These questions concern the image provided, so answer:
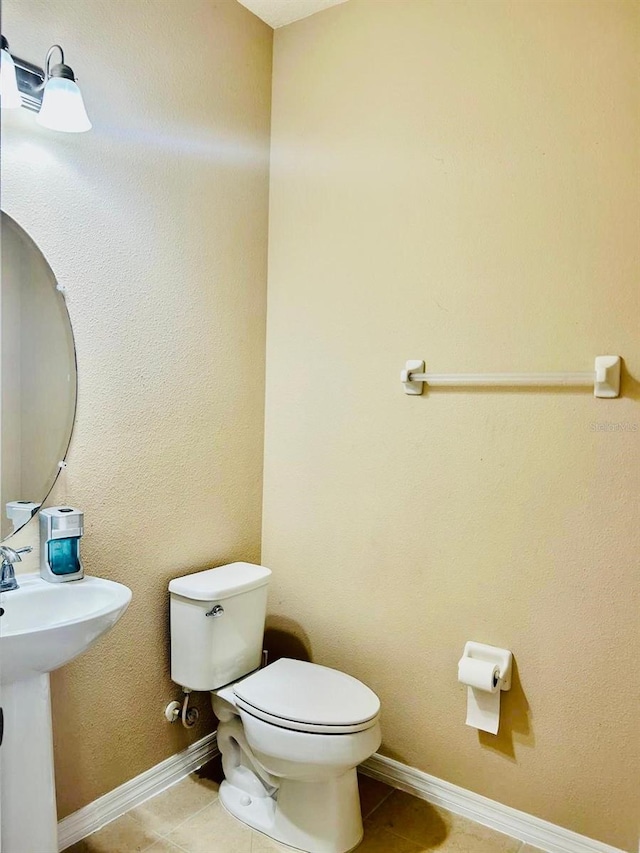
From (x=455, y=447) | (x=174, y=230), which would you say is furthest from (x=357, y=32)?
(x=455, y=447)

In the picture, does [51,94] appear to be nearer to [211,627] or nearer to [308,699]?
[211,627]

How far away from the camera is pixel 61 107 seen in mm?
1514

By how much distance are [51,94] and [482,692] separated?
1.95 metres

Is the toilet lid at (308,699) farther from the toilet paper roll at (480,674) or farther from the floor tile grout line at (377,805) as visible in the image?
the floor tile grout line at (377,805)

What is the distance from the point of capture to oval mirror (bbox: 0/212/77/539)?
1.50m

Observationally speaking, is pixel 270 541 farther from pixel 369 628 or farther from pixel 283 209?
pixel 283 209

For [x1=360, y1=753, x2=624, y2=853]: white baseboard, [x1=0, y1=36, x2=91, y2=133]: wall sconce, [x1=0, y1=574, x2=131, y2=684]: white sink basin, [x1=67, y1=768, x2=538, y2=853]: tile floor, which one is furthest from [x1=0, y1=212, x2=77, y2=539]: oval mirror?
[x1=360, y1=753, x2=624, y2=853]: white baseboard

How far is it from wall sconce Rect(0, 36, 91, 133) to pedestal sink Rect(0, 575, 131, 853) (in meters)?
1.15

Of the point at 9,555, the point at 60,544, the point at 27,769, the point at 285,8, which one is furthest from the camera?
the point at 285,8

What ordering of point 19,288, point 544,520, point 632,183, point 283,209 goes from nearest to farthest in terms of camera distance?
1. point 19,288
2. point 632,183
3. point 544,520
4. point 283,209

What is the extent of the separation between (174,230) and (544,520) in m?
1.42

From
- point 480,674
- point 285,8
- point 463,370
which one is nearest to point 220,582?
point 480,674

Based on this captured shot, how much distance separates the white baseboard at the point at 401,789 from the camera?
1.73 m

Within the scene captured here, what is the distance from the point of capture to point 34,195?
1577mm
